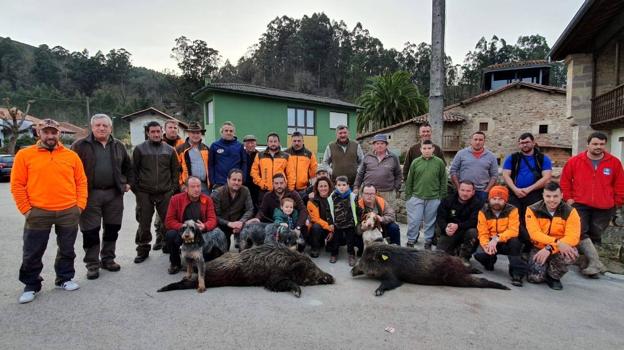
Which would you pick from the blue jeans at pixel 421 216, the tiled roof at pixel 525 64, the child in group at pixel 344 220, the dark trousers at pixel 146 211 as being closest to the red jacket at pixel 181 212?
the dark trousers at pixel 146 211

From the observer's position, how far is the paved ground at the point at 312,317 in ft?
8.75

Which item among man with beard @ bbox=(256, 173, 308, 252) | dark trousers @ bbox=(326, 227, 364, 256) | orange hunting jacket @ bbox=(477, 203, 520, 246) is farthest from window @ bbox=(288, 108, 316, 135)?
orange hunting jacket @ bbox=(477, 203, 520, 246)

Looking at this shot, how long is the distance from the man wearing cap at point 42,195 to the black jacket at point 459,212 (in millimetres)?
4801

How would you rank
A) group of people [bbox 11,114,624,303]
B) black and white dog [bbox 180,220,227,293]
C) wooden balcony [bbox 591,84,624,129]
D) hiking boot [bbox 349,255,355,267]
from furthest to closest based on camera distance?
wooden balcony [bbox 591,84,624,129] < hiking boot [bbox 349,255,355,267] < black and white dog [bbox 180,220,227,293] < group of people [bbox 11,114,624,303]

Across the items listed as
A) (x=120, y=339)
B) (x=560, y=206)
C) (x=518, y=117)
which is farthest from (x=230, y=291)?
(x=518, y=117)

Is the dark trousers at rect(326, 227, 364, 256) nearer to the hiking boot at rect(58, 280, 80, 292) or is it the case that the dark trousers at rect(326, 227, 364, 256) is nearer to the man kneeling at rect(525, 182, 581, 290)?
the man kneeling at rect(525, 182, 581, 290)

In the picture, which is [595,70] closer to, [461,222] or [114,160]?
[461,222]

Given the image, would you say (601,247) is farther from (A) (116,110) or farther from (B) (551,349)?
(A) (116,110)

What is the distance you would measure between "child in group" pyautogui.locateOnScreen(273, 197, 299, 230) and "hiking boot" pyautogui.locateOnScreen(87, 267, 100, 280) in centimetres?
Answer: 238

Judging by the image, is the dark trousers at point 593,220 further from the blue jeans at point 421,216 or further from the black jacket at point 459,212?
the blue jeans at point 421,216

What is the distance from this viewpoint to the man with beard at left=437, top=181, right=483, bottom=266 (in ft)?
15.1

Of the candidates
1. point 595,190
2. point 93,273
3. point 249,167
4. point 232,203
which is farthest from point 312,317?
point 595,190

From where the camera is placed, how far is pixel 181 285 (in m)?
3.70

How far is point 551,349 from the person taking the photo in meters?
2.57
